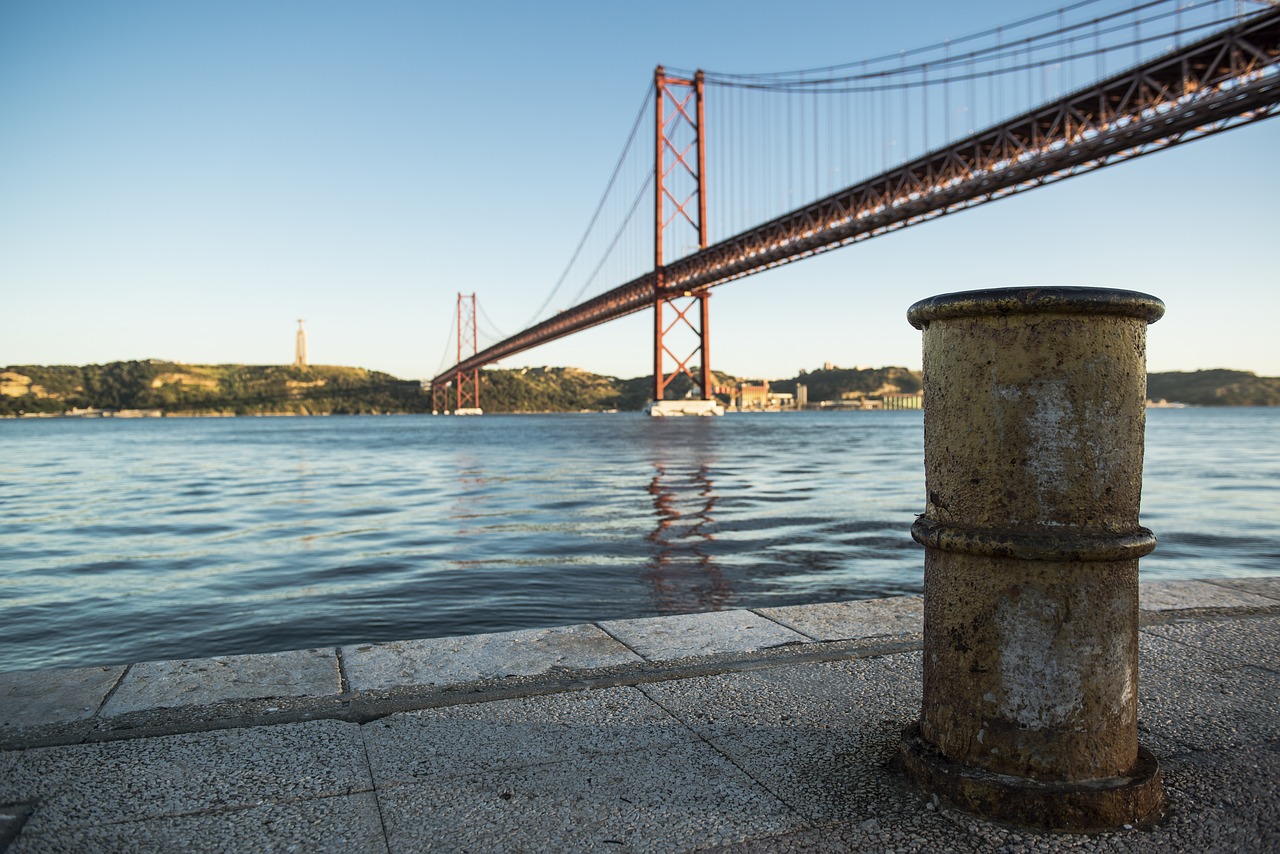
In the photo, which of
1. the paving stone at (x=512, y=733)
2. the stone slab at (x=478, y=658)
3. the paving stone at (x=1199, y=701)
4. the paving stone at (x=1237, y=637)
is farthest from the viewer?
the paving stone at (x=1237, y=637)

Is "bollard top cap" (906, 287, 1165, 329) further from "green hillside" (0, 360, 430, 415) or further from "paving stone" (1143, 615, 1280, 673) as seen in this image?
"green hillside" (0, 360, 430, 415)

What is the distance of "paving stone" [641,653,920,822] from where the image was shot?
173 centimetres

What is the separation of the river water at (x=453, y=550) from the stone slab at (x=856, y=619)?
1.79 metres

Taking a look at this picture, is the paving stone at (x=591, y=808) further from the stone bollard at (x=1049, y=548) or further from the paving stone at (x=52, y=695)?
the paving stone at (x=52, y=695)

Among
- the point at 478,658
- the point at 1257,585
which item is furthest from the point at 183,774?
the point at 1257,585

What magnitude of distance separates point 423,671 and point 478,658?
182 mm

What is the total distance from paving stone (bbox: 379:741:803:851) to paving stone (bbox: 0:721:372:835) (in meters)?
0.18

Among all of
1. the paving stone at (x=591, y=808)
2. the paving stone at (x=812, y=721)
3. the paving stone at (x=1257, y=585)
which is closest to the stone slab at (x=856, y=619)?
the paving stone at (x=812, y=721)

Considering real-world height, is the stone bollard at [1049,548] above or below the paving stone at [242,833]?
above

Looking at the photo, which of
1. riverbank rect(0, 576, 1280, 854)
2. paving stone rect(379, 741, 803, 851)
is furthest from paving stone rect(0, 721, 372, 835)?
paving stone rect(379, 741, 803, 851)

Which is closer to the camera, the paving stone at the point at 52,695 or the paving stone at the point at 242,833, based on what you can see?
the paving stone at the point at 242,833

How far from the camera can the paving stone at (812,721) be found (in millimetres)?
1726

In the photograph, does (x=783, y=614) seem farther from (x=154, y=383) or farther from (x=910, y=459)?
(x=154, y=383)

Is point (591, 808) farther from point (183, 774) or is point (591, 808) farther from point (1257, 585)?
point (1257, 585)
